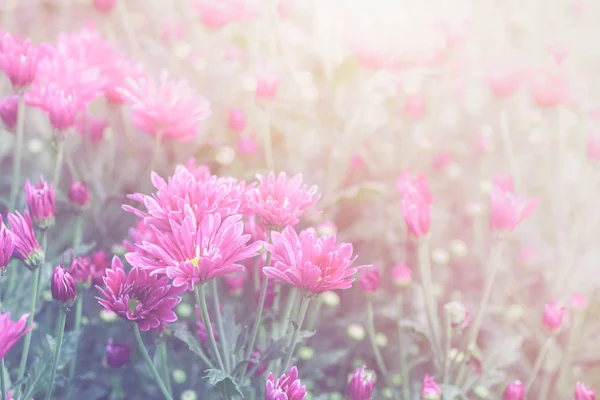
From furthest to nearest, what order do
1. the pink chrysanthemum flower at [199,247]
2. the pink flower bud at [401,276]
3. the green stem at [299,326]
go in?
1. the pink flower bud at [401,276]
2. the green stem at [299,326]
3. the pink chrysanthemum flower at [199,247]

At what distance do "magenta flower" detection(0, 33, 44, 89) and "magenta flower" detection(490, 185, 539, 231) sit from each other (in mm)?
1117

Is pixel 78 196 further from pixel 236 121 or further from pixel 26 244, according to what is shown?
pixel 236 121

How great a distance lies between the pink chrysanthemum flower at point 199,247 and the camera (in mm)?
983

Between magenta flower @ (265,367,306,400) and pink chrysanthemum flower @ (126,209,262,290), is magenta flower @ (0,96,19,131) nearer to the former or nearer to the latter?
pink chrysanthemum flower @ (126,209,262,290)

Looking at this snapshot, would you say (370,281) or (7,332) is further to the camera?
(370,281)

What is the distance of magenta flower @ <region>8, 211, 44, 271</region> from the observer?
1091mm

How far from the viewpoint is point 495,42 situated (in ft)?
10.5

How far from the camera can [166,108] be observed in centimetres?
148

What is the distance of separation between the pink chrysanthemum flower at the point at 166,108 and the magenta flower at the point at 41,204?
0.32 metres

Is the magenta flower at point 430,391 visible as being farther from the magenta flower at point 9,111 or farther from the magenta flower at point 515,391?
the magenta flower at point 9,111

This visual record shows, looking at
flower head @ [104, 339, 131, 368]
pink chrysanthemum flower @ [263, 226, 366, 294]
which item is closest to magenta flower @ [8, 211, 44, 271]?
flower head @ [104, 339, 131, 368]

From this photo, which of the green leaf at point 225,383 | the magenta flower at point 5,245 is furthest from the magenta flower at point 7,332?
the green leaf at point 225,383

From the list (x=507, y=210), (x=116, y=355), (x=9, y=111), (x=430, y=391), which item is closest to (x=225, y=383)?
(x=116, y=355)

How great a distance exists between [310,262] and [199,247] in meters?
0.19
